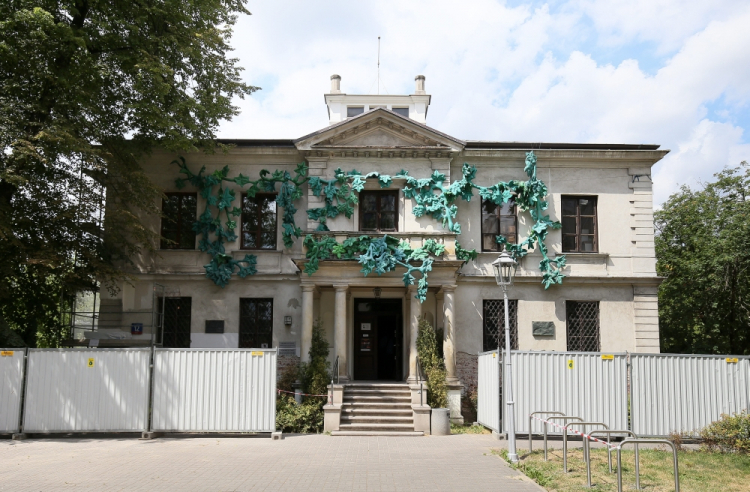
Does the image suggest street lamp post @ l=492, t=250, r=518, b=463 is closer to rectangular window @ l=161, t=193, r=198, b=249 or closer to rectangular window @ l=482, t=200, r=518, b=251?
rectangular window @ l=482, t=200, r=518, b=251

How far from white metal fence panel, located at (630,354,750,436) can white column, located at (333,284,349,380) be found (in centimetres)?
880

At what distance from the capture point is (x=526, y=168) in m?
23.0

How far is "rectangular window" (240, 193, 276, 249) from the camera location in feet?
76.1

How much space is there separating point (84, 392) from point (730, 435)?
15.5m

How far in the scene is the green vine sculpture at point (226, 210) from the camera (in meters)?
22.4

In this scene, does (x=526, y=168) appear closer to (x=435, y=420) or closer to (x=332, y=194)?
(x=332, y=194)

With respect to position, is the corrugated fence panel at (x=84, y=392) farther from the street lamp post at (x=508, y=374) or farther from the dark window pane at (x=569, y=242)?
the dark window pane at (x=569, y=242)

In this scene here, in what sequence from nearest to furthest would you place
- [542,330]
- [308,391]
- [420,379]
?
[308,391], [420,379], [542,330]

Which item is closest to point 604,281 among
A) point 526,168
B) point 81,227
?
point 526,168

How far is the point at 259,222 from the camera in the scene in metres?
23.3

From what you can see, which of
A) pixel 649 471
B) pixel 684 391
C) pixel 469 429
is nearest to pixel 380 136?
pixel 469 429

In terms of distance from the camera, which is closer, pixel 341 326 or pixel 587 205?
pixel 341 326

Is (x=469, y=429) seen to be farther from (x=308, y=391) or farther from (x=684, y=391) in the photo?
(x=684, y=391)

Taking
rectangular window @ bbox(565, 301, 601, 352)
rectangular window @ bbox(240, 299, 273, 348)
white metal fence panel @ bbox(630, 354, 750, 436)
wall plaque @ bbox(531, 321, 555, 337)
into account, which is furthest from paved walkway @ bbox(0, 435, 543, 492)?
rectangular window @ bbox(565, 301, 601, 352)
